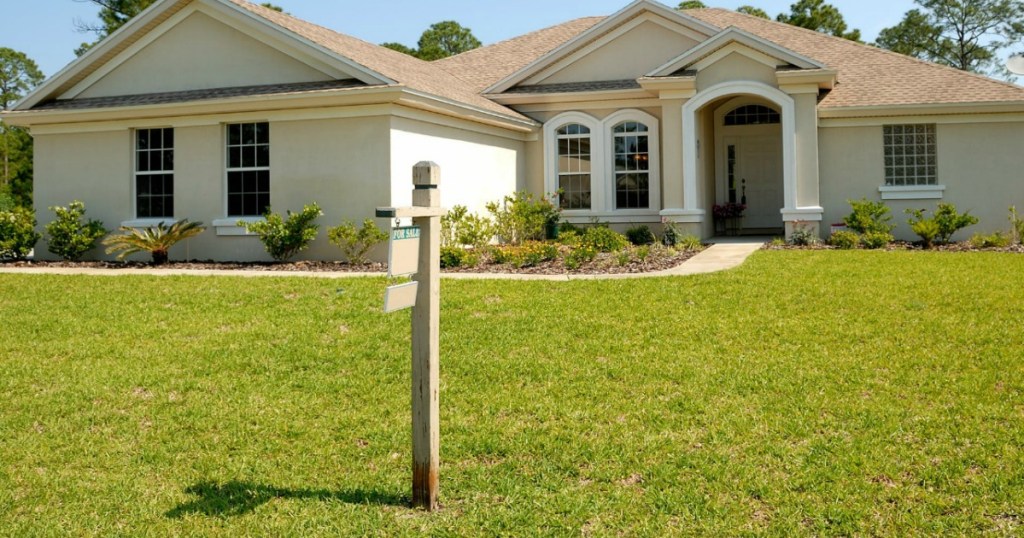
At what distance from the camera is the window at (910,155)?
18219mm

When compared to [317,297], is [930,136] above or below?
above

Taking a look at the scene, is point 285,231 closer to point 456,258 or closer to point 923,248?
point 456,258

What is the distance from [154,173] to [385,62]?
504cm

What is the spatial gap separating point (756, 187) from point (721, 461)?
17496 mm

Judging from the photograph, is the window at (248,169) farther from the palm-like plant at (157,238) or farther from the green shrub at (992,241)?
the green shrub at (992,241)

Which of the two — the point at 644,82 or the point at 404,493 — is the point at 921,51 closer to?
the point at 644,82

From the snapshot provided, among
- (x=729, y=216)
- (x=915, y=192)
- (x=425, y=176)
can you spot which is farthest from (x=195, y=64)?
(x=915, y=192)

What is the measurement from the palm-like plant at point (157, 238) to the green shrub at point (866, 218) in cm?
1282

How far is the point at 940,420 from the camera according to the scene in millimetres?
5793

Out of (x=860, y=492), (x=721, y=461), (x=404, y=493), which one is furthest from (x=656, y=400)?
(x=404, y=493)

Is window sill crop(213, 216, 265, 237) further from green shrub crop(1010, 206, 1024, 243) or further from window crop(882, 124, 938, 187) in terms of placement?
green shrub crop(1010, 206, 1024, 243)

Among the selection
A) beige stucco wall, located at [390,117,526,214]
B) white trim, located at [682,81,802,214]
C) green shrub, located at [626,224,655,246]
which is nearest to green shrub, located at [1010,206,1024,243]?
white trim, located at [682,81,802,214]

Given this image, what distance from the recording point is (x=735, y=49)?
17.3m

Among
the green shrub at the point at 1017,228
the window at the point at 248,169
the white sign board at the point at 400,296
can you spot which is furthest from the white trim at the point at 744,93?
the white sign board at the point at 400,296
